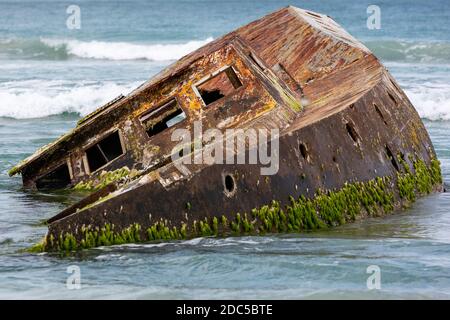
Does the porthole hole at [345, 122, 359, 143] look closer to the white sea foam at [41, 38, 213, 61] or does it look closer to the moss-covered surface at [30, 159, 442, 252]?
the moss-covered surface at [30, 159, 442, 252]

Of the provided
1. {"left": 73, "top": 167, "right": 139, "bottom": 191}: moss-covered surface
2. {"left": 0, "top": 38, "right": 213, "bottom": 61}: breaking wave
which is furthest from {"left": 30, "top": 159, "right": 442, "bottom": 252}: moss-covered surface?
{"left": 0, "top": 38, "right": 213, "bottom": 61}: breaking wave

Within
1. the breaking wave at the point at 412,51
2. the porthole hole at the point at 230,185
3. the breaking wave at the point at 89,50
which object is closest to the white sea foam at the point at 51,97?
the breaking wave at the point at 89,50

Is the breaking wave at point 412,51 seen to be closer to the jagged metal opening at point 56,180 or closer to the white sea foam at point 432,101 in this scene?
the white sea foam at point 432,101

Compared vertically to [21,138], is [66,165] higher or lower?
lower

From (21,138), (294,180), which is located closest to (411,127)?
(294,180)

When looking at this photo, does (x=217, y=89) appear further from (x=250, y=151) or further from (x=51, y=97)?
(x=51, y=97)
